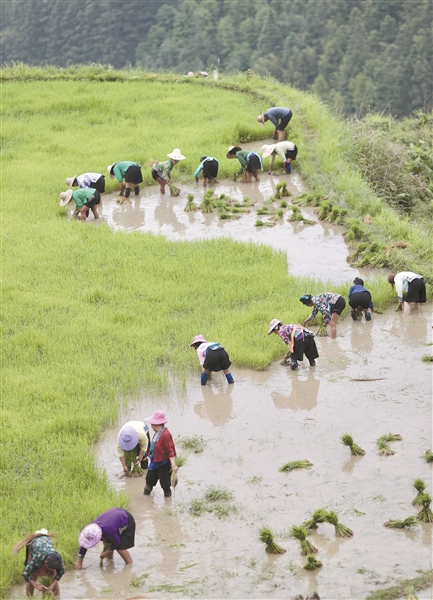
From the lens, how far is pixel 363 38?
4312 centimetres

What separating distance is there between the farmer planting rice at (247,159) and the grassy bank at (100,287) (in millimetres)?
688

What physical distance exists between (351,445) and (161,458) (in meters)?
1.72

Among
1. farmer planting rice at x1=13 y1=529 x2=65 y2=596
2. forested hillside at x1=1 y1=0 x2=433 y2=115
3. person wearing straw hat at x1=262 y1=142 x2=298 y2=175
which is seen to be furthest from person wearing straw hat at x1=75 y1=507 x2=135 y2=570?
forested hillside at x1=1 y1=0 x2=433 y2=115

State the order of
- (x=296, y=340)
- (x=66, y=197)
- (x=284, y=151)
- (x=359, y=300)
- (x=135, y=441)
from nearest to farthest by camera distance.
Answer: (x=135, y=441) → (x=296, y=340) → (x=359, y=300) → (x=66, y=197) → (x=284, y=151)

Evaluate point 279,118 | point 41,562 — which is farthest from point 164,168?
point 41,562

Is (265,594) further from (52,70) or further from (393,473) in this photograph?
(52,70)

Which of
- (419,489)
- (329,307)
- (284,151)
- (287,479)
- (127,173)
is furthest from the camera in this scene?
(284,151)

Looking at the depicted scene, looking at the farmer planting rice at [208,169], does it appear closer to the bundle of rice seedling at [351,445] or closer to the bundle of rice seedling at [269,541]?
the bundle of rice seedling at [351,445]

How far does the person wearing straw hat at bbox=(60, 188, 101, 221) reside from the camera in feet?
46.6

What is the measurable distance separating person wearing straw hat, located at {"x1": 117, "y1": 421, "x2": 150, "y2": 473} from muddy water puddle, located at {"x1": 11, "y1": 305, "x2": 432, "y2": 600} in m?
0.19

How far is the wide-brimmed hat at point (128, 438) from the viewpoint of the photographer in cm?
750

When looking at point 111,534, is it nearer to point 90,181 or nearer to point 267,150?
point 90,181

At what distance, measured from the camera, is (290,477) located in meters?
7.44

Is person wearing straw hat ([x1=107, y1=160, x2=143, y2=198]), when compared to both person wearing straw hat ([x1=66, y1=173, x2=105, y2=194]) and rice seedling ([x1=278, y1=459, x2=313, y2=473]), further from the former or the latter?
rice seedling ([x1=278, y1=459, x2=313, y2=473])
